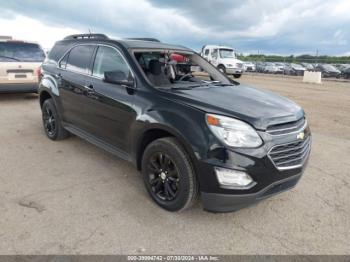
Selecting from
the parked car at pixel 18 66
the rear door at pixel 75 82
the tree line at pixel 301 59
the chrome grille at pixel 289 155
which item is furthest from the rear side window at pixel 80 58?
the tree line at pixel 301 59

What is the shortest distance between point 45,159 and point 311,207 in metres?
3.73

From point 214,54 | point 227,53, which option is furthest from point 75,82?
point 227,53

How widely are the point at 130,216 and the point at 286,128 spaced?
1814mm

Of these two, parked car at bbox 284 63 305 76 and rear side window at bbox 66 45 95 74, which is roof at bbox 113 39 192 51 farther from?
parked car at bbox 284 63 305 76

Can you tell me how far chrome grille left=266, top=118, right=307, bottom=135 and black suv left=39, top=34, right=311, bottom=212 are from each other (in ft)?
0.04

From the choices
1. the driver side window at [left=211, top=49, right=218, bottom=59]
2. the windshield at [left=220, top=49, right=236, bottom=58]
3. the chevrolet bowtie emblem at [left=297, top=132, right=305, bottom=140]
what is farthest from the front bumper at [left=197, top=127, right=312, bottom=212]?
the driver side window at [left=211, top=49, right=218, bottom=59]

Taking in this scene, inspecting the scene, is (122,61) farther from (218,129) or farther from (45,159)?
(45,159)

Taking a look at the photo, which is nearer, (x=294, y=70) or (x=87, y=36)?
(x=87, y=36)

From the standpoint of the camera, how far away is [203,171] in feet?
8.93

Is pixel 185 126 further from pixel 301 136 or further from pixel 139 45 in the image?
pixel 139 45

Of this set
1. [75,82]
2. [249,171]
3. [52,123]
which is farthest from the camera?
[52,123]

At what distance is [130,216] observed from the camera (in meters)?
3.09

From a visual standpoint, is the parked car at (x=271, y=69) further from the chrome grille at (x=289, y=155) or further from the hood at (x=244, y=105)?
the chrome grille at (x=289, y=155)

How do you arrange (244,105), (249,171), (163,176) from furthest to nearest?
1. (163,176)
2. (244,105)
3. (249,171)
